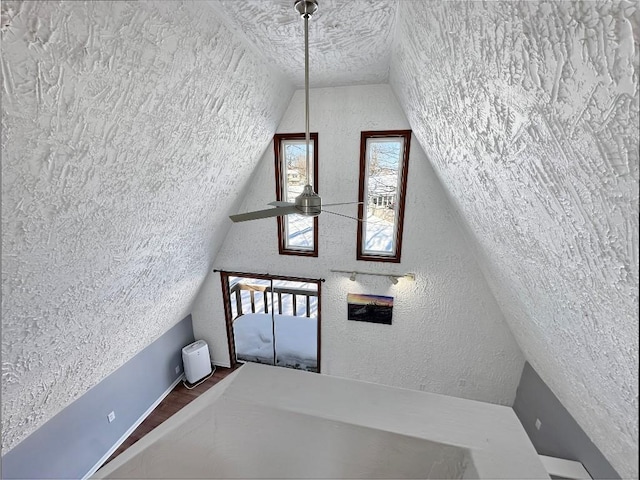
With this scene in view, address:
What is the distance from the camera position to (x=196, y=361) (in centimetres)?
409

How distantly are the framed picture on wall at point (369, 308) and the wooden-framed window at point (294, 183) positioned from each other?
0.81m

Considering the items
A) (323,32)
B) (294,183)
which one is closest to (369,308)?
(294,183)

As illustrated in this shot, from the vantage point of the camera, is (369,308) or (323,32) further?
(369,308)

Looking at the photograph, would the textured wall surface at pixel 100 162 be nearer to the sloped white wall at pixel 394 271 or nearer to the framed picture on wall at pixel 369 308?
the sloped white wall at pixel 394 271

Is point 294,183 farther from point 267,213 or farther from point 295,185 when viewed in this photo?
point 267,213

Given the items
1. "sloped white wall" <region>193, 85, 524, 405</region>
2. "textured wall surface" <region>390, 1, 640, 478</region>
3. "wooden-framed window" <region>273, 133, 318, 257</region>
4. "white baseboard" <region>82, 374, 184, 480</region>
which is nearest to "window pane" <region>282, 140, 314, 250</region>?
"wooden-framed window" <region>273, 133, 318, 257</region>

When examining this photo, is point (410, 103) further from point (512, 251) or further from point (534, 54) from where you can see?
point (534, 54)

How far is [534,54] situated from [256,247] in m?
3.46

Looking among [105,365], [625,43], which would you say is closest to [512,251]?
[625,43]

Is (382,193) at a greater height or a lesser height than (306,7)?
lesser

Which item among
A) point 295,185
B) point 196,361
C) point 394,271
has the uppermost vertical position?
point 295,185

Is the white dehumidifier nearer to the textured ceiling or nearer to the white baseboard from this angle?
the white baseboard

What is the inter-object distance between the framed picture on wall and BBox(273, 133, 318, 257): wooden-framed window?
808 millimetres

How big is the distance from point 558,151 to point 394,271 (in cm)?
277
